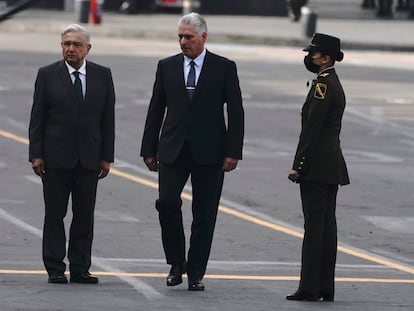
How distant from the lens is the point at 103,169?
11.2 metres

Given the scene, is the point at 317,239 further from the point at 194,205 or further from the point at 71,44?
the point at 71,44

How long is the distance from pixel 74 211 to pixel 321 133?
6.25 feet

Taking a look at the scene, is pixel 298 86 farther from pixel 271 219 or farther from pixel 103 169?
pixel 103 169

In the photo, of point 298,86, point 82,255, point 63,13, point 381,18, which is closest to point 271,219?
point 82,255

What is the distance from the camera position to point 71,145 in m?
11.1

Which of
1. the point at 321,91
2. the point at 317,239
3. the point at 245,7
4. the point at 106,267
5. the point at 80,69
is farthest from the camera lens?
the point at 245,7

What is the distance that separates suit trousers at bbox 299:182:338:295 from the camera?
35.3 feet

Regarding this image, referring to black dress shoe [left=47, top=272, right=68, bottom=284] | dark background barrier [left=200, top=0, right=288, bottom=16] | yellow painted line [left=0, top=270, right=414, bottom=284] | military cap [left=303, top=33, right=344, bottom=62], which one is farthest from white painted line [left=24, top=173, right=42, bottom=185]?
dark background barrier [left=200, top=0, right=288, bottom=16]

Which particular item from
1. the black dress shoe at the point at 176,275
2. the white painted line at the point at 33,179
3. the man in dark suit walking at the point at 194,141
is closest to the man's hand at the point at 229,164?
the man in dark suit walking at the point at 194,141

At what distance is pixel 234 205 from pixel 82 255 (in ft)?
17.6

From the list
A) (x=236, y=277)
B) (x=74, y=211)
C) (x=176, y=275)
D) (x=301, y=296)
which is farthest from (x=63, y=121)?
(x=301, y=296)

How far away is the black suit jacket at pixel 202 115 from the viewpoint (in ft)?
35.7

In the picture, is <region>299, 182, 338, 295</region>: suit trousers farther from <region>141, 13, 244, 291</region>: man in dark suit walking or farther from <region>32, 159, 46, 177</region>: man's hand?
<region>32, 159, 46, 177</region>: man's hand

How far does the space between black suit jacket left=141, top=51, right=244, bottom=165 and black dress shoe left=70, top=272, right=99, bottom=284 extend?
0.97 meters
